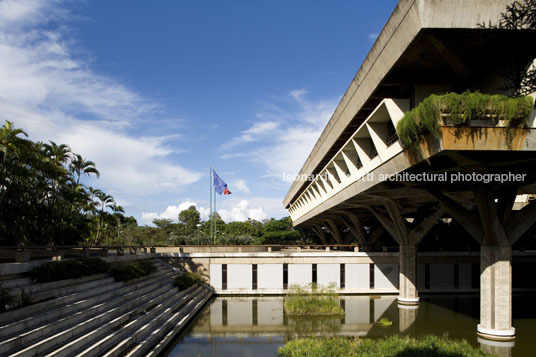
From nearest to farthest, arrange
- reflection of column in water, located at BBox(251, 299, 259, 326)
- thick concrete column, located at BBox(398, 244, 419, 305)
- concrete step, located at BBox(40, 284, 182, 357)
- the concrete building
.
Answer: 1. concrete step, located at BBox(40, 284, 182, 357)
2. the concrete building
3. reflection of column in water, located at BBox(251, 299, 259, 326)
4. thick concrete column, located at BBox(398, 244, 419, 305)

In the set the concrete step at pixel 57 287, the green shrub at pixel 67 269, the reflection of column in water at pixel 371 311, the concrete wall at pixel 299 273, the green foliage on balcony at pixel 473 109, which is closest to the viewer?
the green foliage on balcony at pixel 473 109

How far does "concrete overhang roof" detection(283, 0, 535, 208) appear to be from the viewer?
11.8 metres

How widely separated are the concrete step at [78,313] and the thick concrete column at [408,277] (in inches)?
633

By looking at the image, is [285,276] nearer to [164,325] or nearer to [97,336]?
[164,325]

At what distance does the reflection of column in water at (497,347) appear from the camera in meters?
16.3

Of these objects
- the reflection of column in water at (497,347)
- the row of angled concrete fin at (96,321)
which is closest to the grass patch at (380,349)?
Result: the reflection of column in water at (497,347)

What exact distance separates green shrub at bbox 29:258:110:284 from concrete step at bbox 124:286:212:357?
12.8 feet

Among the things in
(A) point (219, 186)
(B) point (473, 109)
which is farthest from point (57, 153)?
(B) point (473, 109)

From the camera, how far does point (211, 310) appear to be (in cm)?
2572

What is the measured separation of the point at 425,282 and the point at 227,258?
16.6m

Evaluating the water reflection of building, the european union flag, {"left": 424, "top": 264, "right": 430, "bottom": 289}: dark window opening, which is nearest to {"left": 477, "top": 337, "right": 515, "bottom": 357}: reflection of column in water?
the water reflection of building

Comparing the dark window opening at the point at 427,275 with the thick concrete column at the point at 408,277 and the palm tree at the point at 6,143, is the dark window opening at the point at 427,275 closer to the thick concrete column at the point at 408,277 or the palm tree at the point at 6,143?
the thick concrete column at the point at 408,277

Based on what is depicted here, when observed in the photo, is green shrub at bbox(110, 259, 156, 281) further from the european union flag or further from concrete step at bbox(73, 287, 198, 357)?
the european union flag

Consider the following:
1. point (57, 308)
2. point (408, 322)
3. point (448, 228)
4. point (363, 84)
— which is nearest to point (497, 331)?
point (408, 322)
